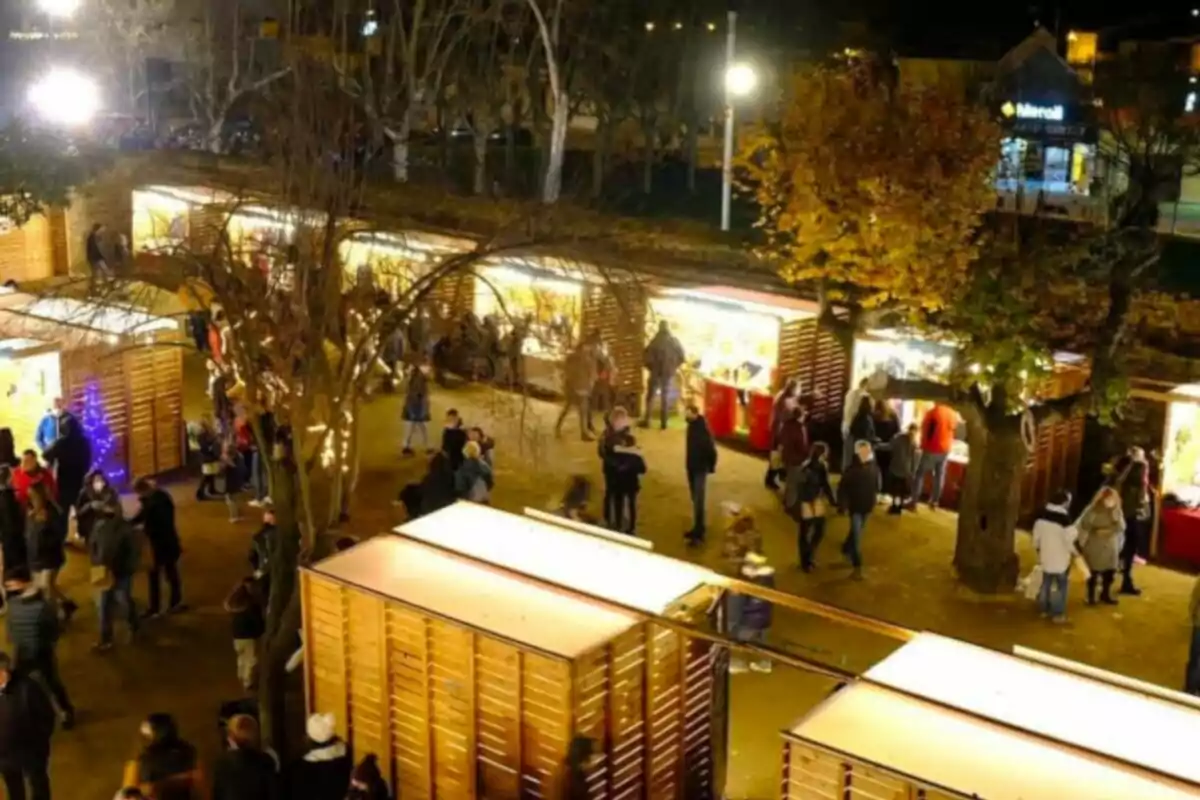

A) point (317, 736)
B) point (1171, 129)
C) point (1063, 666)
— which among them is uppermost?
point (1171, 129)

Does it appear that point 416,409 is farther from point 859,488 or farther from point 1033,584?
point 1033,584

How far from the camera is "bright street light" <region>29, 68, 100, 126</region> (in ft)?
115

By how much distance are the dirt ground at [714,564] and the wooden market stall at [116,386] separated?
0.94 meters

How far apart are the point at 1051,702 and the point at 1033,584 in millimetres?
6617

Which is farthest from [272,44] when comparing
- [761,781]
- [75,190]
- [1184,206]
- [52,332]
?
[761,781]

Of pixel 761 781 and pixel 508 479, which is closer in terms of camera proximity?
pixel 761 781

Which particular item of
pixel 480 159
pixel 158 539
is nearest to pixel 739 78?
pixel 158 539

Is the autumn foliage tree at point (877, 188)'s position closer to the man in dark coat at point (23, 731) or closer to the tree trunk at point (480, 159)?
the man in dark coat at point (23, 731)

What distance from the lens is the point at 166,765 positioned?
32.3 feet

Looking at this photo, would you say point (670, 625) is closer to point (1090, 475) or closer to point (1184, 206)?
point (1090, 475)

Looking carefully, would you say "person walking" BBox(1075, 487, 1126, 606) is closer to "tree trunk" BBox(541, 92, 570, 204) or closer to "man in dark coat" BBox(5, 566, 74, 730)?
"man in dark coat" BBox(5, 566, 74, 730)

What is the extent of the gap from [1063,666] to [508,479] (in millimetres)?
10873

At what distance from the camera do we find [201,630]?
1490cm

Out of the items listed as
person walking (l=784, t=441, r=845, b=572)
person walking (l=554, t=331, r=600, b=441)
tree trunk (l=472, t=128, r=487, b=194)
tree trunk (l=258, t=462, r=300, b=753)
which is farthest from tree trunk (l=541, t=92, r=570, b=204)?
tree trunk (l=258, t=462, r=300, b=753)
